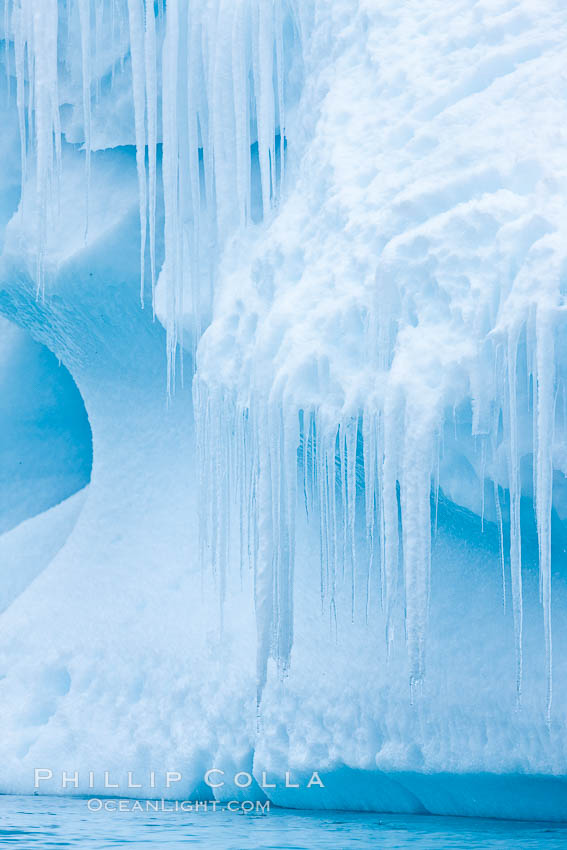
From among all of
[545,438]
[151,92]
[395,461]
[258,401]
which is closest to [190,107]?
[151,92]

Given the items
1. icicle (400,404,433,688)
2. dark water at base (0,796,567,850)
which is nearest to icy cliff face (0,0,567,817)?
icicle (400,404,433,688)

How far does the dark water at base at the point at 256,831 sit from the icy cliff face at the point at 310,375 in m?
0.20

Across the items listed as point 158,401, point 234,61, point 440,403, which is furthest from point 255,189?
point 440,403

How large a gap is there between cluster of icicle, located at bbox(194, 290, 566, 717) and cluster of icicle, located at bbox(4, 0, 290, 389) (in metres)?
0.70

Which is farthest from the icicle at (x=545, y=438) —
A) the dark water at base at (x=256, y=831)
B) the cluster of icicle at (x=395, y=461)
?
the dark water at base at (x=256, y=831)

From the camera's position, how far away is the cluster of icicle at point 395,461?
353cm

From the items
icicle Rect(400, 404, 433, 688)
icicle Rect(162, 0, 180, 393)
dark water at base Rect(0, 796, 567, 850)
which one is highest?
icicle Rect(162, 0, 180, 393)

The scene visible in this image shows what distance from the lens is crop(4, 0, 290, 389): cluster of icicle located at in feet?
15.6

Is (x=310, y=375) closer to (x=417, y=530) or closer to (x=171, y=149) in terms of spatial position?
(x=417, y=530)

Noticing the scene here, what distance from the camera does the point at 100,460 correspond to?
5.97m

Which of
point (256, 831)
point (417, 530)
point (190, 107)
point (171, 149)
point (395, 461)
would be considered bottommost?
point (256, 831)

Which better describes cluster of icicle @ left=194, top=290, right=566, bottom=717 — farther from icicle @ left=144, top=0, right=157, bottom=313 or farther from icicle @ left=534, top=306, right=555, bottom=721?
icicle @ left=144, top=0, right=157, bottom=313

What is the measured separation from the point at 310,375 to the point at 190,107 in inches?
58.2

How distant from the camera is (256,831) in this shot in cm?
418
